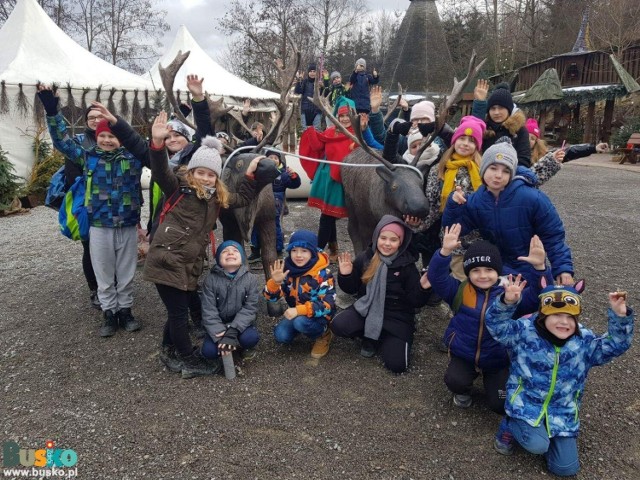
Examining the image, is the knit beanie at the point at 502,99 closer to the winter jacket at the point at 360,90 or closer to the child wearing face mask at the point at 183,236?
the child wearing face mask at the point at 183,236

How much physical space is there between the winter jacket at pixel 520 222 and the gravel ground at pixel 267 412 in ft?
3.14

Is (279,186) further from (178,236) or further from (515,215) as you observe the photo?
(515,215)

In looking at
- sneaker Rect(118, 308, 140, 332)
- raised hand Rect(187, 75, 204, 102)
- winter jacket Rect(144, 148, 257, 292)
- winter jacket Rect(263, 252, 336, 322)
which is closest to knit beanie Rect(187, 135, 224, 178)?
winter jacket Rect(144, 148, 257, 292)

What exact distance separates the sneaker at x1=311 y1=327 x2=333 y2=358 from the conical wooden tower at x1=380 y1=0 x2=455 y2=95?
18731 millimetres

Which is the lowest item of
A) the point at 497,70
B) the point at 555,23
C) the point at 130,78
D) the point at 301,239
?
the point at 301,239

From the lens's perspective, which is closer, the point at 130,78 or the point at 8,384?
the point at 8,384

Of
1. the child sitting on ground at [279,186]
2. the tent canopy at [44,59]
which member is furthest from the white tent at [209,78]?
the child sitting on ground at [279,186]

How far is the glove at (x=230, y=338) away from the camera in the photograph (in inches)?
132

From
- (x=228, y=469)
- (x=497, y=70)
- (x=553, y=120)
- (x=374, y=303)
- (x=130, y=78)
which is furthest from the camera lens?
(x=497, y=70)

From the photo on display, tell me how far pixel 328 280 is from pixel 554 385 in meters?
1.76

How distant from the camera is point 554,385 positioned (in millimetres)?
2533

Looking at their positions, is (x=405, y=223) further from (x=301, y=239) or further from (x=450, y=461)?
(x=450, y=461)

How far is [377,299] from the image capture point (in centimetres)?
357

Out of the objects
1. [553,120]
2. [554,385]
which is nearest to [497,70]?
[553,120]
